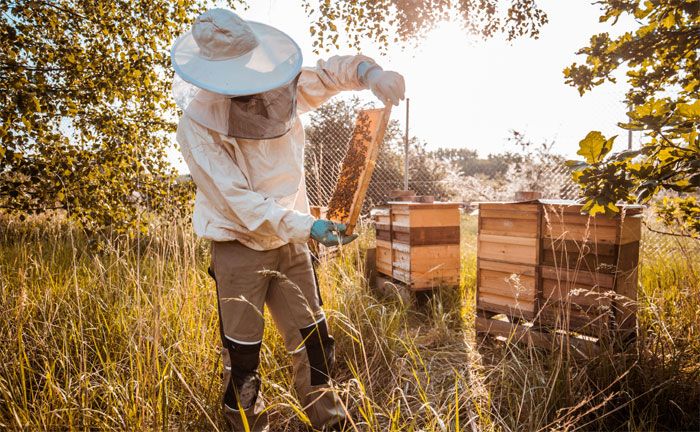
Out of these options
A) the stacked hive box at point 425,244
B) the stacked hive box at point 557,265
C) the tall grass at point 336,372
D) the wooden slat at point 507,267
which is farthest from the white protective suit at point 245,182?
the stacked hive box at point 425,244

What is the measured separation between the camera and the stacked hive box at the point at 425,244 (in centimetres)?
392

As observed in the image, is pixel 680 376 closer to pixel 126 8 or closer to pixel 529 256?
pixel 529 256

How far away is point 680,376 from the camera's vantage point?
2113 mm

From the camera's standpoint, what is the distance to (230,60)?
185cm

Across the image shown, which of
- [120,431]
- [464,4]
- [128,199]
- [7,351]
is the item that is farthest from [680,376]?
[464,4]

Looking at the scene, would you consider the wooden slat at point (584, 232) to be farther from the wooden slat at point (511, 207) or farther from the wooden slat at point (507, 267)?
the wooden slat at point (507, 267)

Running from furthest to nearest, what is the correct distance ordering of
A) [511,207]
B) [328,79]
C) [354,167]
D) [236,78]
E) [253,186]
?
[511,207] < [354,167] < [328,79] < [253,186] < [236,78]

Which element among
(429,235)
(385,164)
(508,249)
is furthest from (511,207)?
(385,164)

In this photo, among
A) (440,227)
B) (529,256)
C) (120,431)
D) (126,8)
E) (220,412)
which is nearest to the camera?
(120,431)

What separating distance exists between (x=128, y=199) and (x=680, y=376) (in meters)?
4.44

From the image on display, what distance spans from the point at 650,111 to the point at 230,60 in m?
1.87

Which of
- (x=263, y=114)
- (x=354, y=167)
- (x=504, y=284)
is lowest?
(x=504, y=284)

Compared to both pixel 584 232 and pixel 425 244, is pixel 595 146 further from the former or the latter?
pixel 425 244

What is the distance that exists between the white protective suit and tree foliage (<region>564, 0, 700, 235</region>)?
1.30 m
